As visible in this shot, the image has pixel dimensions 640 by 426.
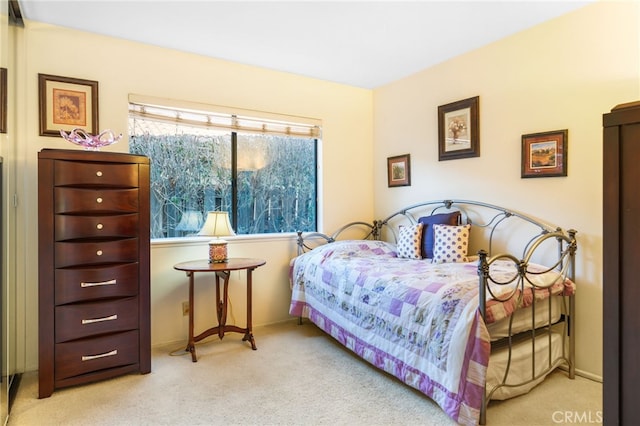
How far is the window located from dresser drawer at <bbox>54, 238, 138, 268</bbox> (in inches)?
26.2

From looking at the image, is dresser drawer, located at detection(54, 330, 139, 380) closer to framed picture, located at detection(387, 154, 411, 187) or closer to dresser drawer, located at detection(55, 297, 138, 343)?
dresser drawer, located at detection(55, 297, 138, 343)

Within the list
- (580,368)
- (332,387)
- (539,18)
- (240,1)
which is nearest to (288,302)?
(332,387)

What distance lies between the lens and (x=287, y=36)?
9.10ft

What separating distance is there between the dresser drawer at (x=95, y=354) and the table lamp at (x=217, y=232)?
785 millimetres

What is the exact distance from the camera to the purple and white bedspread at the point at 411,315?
5.79 feet

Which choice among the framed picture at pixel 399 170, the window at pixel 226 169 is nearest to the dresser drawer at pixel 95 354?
the window at pixel 226 169

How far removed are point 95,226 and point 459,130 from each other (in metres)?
2.92

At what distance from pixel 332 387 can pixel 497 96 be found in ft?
8.24

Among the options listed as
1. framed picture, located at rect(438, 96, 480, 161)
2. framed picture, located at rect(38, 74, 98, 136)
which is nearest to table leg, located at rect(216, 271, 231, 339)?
framed picture, located at rect(38, 74, 98, 136)

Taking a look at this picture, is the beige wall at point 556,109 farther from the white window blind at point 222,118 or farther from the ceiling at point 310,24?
the white window blind at point 222,118

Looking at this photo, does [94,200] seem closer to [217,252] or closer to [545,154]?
[217,252]

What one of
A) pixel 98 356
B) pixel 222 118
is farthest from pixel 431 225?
pixel 98 356

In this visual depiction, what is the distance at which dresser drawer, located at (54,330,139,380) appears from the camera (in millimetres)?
2230

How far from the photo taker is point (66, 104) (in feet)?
8.68
